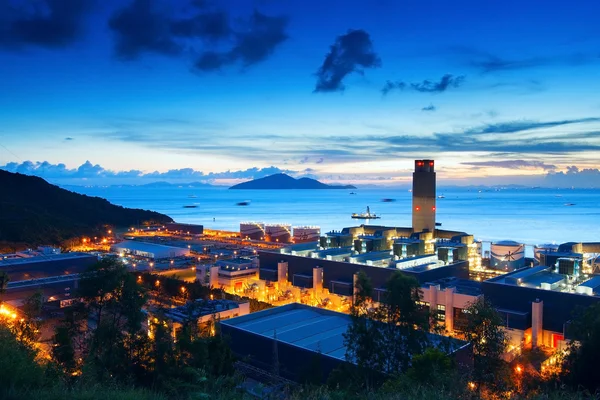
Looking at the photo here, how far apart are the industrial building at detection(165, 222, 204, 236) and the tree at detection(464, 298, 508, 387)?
2433 cm

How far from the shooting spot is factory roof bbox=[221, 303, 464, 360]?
22.2 feet

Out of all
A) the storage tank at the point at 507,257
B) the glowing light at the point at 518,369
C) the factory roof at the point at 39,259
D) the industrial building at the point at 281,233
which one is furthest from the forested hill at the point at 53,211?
A: the glowing light at the point at 518,369

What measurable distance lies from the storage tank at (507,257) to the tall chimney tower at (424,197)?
3.32 m

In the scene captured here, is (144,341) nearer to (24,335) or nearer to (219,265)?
(24,335)

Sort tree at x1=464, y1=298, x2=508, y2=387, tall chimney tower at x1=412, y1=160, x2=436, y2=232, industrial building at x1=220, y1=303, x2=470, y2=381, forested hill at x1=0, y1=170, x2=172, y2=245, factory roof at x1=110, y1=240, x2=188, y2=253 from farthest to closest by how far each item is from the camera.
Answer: forested hill at x1=0, y1=170, x2=172, y2=245, factory roof at x1=110, y1=240, x2=188, y2=253, tall chimney tower at x1=412, y1=160, x2=436, y2=232, industrial building at x1=220, y1=303, x2=470, y2=381, tree at x1=464, y1=298, x2=508, y2=387

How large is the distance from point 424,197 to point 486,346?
12.2 m

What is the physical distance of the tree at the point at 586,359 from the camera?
4656 mm

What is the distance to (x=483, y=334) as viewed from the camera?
5035 millimetres

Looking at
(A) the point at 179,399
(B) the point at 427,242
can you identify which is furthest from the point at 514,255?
(A) the point at 179,399

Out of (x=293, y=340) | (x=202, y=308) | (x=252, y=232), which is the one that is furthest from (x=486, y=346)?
(x=252, y=232)

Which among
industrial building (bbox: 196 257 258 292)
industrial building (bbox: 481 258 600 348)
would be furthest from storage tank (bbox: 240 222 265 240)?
industrial building (bbox: 481 258 600 348)

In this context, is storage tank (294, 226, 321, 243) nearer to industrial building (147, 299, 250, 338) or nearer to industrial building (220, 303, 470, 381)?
industrial building (147, 299, 250, 338)

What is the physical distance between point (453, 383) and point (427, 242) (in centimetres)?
1053

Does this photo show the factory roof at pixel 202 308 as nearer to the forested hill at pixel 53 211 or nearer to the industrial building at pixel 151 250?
the industrial building at pixel 151 250
